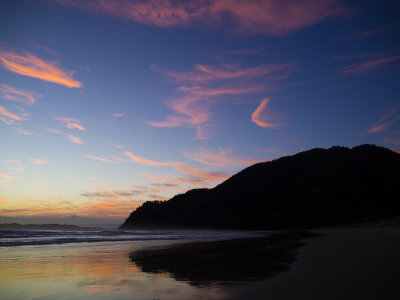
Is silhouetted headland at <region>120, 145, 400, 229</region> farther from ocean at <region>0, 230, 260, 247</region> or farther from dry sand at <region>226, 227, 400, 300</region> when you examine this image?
dry sand at <region>226, 227, 400, 300</region>

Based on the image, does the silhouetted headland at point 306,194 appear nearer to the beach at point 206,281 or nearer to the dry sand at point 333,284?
the dry sand at point 333,284

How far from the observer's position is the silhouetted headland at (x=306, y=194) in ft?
271

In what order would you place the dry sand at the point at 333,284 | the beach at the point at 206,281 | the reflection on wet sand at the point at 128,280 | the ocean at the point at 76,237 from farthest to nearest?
the ocean at the point at 76,237, the reflection on wet sand at the point at 128,280, the beach at the point at 206,281, the dry sand at the point at 333,284

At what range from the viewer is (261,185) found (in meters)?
113

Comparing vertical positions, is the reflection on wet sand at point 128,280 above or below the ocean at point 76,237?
below

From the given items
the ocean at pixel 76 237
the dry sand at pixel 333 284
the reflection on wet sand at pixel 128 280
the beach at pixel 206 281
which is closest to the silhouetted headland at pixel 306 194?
the ocean at pixel 76 237

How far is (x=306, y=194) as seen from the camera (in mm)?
96688

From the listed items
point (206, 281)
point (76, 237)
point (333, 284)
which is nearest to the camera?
point (333, 284)

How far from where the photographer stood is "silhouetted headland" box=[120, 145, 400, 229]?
271 ft

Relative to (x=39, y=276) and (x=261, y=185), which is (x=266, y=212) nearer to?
(x=261, y=185)

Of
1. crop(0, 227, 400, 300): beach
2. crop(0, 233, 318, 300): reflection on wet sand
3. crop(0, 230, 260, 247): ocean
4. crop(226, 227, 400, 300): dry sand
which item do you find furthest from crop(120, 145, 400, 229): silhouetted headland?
crop(0, 233, 318, 300): reflection on wet sand

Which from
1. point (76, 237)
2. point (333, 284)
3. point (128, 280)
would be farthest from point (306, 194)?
point (128, 280)

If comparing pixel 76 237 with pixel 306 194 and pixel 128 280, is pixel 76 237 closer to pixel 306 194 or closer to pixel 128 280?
pixel 128 280

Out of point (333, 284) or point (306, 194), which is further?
point (306, 194)
